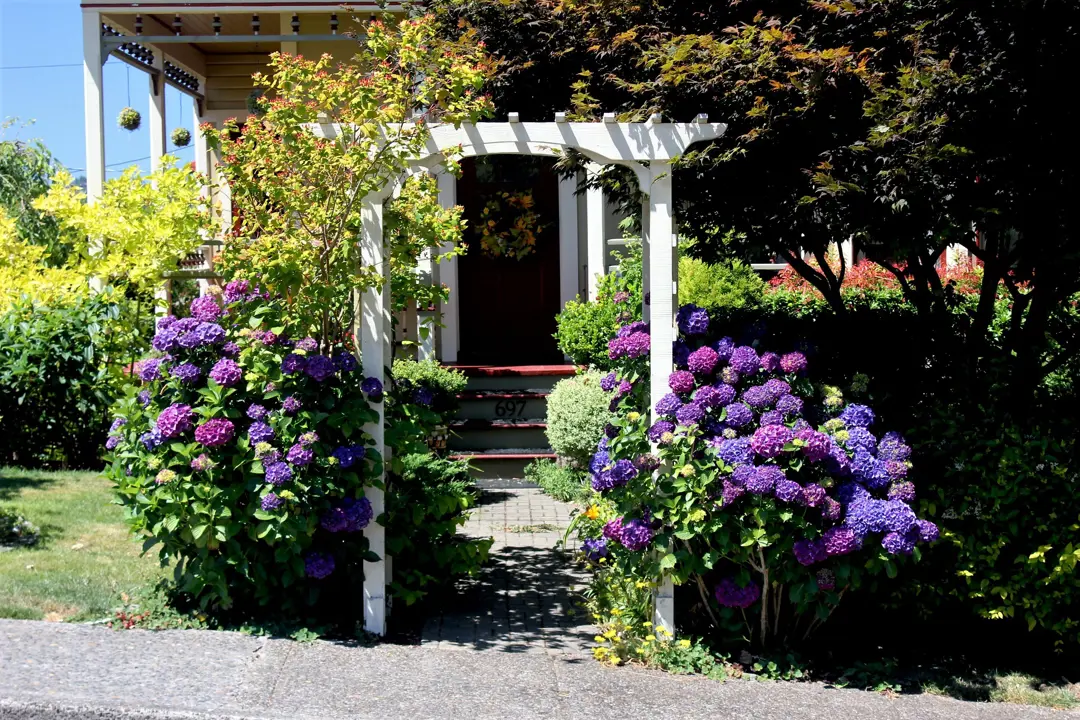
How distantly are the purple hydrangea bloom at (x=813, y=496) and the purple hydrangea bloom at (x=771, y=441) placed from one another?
8.3 inches

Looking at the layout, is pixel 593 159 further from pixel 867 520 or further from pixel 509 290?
pixel 509 290

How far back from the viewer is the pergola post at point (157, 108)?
11414mm

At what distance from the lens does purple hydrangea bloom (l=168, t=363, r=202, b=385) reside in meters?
5.15

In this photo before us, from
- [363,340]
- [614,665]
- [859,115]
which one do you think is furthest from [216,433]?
[859,115]

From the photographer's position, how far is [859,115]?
5.21 metres

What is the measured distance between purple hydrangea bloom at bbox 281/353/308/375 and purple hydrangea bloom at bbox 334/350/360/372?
18cm

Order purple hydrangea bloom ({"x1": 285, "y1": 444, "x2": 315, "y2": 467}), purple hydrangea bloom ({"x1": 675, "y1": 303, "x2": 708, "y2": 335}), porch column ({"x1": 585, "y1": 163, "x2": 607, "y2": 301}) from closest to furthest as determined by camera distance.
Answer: purple hydrangea bloom ({"x1": 285, "y1": 444, "x2": 315, "y2": 467}), purple hydrangea bloom ({"x1": 675, "y1": 303, "x2": 708, "y2": 335}), porch column ({"x1": 585, "y1": 163, "x2": 607, "y2": 301})

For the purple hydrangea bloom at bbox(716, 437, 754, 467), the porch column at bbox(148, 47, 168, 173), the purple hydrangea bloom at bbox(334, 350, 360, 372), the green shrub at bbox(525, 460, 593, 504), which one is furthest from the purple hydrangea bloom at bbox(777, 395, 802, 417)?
the porch column at bbox(148, 47, 168, 173)

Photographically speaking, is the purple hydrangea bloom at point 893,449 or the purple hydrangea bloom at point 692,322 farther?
→ the purple hydrangea bloom at point 692,322

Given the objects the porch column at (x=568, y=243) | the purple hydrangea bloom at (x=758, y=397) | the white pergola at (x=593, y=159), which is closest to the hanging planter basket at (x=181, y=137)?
the porch column at (x=568, y=243)

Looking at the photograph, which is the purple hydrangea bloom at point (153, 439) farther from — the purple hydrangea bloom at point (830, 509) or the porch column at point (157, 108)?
the porch column at point (157, 108)

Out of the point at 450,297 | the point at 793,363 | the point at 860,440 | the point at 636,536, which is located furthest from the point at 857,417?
the point at 450,297

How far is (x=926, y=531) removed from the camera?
4770 millimetres

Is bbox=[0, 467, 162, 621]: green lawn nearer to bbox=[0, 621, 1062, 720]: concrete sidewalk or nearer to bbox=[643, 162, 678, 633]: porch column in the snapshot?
bbox=[0, 621, 1062, 720]: concrete sidewalk
